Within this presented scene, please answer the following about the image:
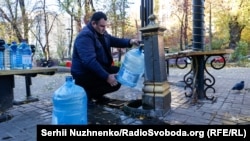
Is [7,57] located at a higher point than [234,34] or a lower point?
lower

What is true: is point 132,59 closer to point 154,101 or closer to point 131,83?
point 131,83

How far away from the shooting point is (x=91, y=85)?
4.25 m

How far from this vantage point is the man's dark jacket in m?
3.64

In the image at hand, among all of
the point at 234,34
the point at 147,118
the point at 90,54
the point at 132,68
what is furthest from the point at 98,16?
the point at 234,34

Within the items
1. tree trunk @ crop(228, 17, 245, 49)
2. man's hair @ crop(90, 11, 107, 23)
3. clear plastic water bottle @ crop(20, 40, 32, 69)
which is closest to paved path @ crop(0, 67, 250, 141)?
clear plastic water bottle @ crop(20, 40, 32, 69)

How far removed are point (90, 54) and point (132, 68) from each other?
0.65 metres

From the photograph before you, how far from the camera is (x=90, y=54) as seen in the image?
371 centimetres

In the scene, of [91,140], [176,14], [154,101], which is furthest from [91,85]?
[176,14]

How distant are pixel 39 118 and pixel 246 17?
24.3 meters

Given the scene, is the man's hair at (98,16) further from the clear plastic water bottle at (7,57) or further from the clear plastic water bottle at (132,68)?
the clear plastic water bottle at (7,57)

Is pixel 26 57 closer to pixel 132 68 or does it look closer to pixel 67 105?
pixel 67 105

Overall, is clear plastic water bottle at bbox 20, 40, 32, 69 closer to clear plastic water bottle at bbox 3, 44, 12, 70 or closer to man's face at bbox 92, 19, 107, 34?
clear plastic water bottle at bbox 3, 44, 12, 70

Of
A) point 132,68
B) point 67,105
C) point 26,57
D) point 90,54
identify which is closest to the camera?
point 67,105

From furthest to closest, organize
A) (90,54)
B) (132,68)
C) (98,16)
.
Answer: (98,16) < (132,68) < (90,54)
